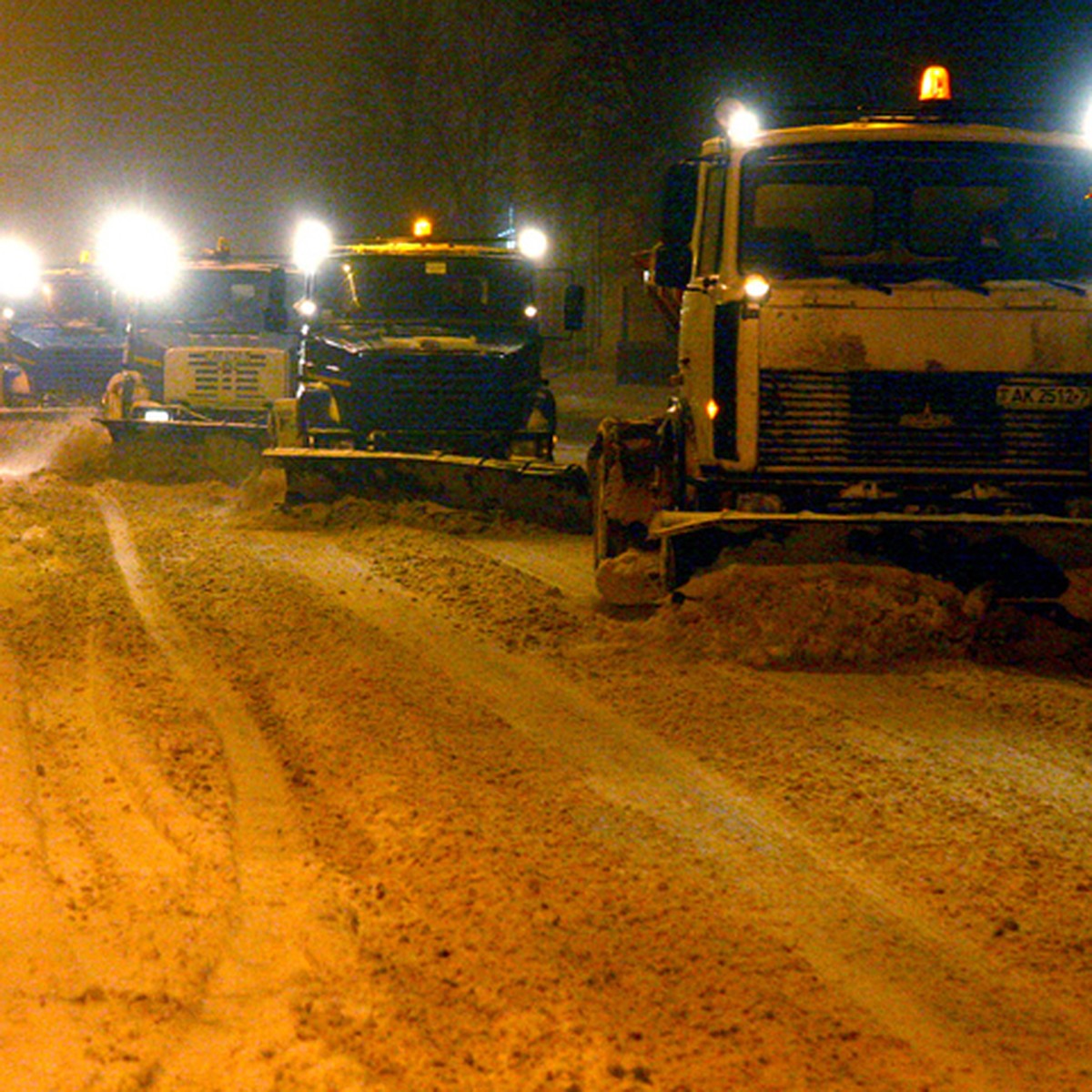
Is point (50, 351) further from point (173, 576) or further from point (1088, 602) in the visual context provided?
point (1088, 602)

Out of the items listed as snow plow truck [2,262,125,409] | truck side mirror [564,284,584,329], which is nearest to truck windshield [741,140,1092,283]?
truck side mirror [564,284,584,329]

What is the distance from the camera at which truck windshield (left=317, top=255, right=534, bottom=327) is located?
1434 centimetres

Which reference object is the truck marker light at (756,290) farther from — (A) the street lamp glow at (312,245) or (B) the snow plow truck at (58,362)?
(B) the snow plow truck at (58,362)

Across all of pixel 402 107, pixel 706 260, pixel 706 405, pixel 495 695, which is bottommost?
pixel 495 695

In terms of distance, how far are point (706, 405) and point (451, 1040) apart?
202 inches

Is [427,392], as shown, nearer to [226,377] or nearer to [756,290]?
[226,377]

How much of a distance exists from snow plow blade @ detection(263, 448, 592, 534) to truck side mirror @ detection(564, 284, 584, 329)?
231 centimetres

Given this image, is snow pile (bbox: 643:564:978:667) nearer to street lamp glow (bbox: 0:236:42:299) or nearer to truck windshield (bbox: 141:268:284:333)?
truck windshield (bbox: 141:268:284:333)

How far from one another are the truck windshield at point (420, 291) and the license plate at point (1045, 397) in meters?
7.45

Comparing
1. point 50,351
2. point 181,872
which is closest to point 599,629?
point 181,872

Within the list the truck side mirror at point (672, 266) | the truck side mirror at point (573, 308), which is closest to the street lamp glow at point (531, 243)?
the truck side mirror at point (573, 308)

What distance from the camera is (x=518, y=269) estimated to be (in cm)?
1475

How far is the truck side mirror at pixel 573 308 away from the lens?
588 inches

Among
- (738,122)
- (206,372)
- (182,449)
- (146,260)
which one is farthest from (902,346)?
(146,260)
